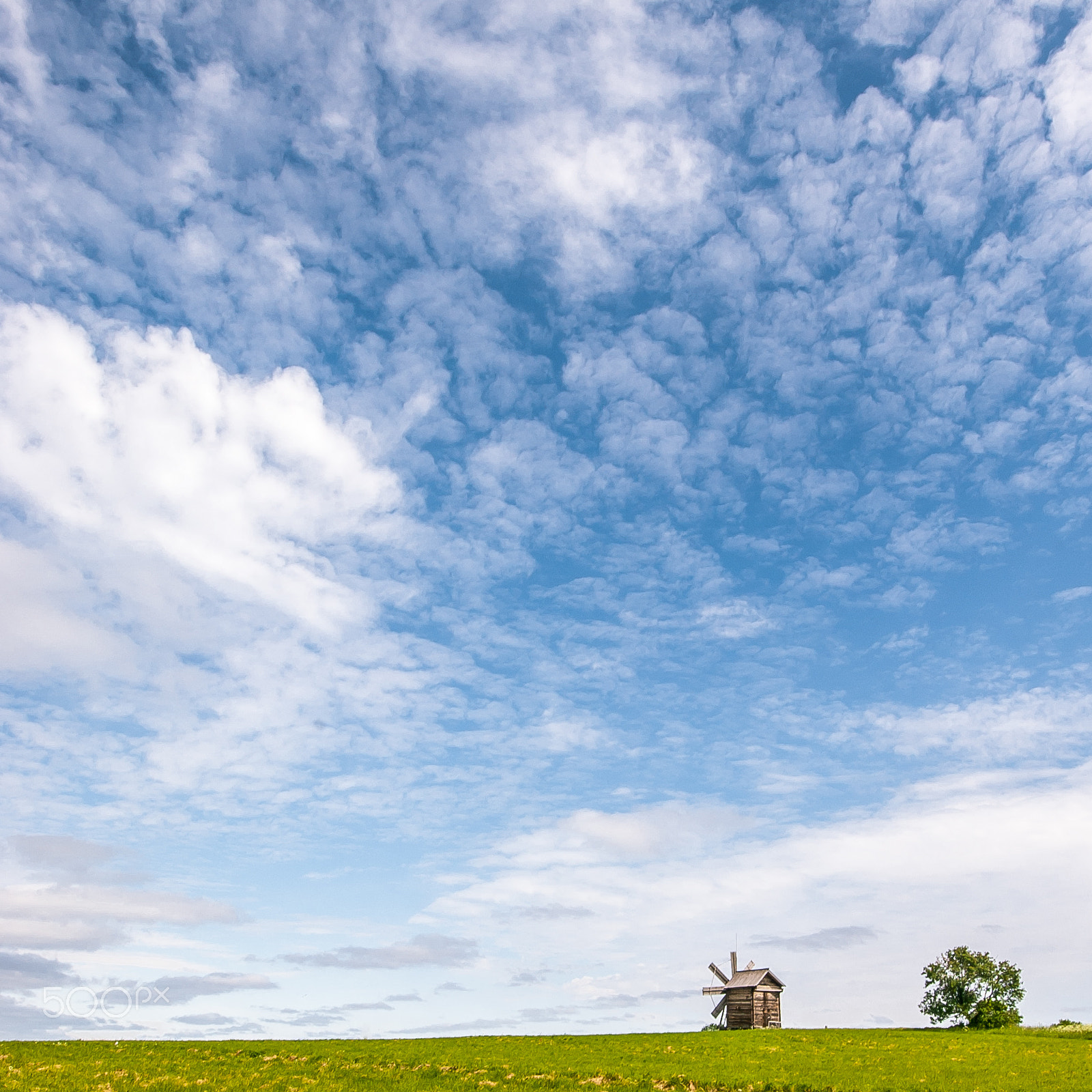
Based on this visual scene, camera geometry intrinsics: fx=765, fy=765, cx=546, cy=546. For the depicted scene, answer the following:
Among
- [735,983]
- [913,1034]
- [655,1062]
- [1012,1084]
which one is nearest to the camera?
[1012,1084]

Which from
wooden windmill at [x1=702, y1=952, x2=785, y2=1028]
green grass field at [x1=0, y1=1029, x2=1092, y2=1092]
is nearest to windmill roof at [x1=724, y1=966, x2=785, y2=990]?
wooden windmill at [x1=702, y1=952, x2=785, y2=1028]

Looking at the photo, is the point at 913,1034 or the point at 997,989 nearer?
the point at 913,1034

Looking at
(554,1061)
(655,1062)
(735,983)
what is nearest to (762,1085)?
(655,1062)

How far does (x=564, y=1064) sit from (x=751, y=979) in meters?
39.1

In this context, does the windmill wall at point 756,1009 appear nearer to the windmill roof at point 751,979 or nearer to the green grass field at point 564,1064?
the windmill roof at point 751,979

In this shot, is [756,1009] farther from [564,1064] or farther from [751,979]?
[564,1064]

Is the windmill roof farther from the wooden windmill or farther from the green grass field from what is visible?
the green grass field

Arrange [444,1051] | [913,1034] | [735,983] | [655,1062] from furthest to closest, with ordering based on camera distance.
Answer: [735,983] < [913,1034] < [444,1051] < [655,1062]

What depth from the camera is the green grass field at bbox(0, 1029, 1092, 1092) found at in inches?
1190

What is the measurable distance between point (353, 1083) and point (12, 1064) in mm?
15107

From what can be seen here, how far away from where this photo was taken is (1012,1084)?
1192 inches

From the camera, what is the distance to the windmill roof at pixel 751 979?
223 feet

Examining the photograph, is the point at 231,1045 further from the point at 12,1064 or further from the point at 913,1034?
the point at 913,1034

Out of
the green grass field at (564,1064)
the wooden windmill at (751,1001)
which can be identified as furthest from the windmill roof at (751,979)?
the green grass field at (564,1064)
